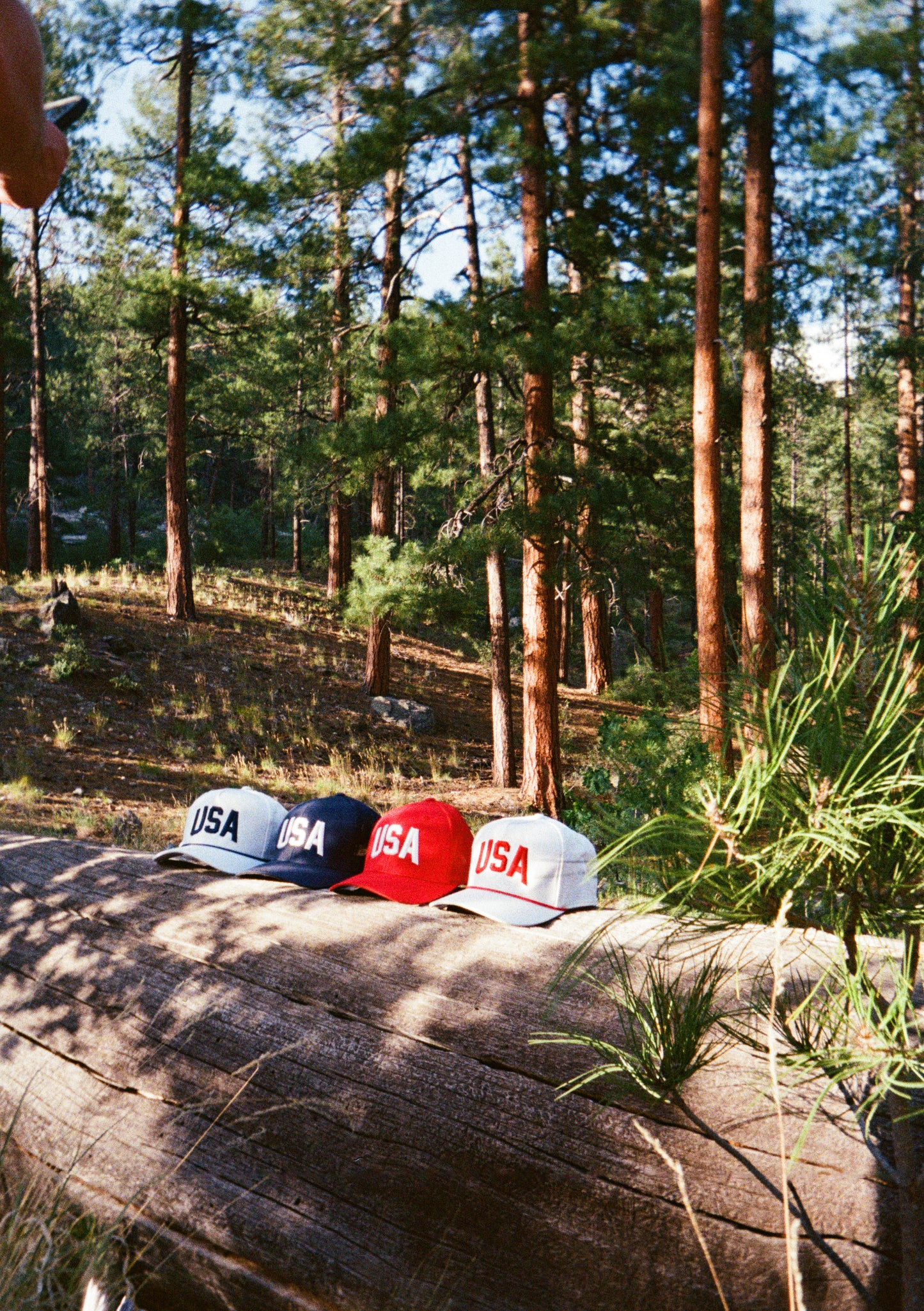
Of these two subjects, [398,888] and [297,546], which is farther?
[297,546]

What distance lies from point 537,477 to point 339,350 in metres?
5.09

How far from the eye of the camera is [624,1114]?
200 centimetres

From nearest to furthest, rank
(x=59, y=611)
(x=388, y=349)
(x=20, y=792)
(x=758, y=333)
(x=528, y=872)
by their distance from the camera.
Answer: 1. (x=528, y=872)
2. (x=20, y=792)
3. (x=758, y=333)
4. (x=388, y=349)
5. (x=59, y=611)

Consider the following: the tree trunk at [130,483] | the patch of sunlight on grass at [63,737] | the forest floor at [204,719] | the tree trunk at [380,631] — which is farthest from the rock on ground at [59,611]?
the tree trunk at [130,483]

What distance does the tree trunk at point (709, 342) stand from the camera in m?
9.41

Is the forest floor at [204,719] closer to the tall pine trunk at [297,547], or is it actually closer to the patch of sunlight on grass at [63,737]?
the patch of sunlight on grass at [63,737]

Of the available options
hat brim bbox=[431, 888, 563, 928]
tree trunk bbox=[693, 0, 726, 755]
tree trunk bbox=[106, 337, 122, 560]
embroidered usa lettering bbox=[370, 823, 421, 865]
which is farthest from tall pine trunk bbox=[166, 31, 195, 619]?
tree trunk bbox=[106, 337, 122, 560]

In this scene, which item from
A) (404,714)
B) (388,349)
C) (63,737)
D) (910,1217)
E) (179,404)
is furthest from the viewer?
(179,404)

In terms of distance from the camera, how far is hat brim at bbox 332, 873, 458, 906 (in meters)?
3.00

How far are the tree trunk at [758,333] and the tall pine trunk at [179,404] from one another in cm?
870

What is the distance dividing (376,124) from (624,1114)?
394 inches

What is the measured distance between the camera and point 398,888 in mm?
3049

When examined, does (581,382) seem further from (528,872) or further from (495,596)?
(528,872)

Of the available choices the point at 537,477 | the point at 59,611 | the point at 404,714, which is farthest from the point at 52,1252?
the point at 59,611
